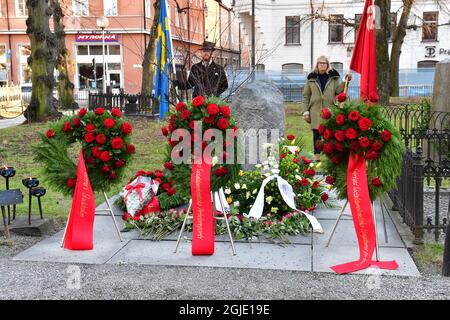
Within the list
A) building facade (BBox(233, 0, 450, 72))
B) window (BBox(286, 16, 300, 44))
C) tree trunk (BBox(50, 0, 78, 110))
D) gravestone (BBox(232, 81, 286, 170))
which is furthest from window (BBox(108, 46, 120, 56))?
gravestone (BBox(232, 81, 286, 170))

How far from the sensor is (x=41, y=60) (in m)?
20.3

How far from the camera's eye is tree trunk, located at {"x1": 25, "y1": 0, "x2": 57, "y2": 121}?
20172 mm

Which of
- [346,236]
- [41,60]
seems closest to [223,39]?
[41,60]

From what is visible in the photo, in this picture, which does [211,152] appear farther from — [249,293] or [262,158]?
[262,158]

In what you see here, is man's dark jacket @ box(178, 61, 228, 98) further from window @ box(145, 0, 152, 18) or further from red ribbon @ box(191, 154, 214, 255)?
window @ box(145, 0, 152, 18)

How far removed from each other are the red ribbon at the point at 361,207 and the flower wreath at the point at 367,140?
128 mm

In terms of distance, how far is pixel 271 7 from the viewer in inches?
1807

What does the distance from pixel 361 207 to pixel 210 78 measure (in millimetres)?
7285

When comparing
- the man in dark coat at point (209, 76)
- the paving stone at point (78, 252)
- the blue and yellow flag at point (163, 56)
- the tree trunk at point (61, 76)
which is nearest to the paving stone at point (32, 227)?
the paving stone at point (78, 252)

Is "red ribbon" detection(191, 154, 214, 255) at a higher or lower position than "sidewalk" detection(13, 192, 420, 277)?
higher

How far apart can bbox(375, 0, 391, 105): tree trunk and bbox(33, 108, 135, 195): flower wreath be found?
18.2m

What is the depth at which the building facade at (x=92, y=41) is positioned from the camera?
43812 mm

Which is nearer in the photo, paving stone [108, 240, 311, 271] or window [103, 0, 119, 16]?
paving stone [108, 240, 311, 271]

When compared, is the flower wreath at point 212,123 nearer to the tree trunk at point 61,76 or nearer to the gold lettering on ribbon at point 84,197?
the gold lettering on ribbon at point 84,197
